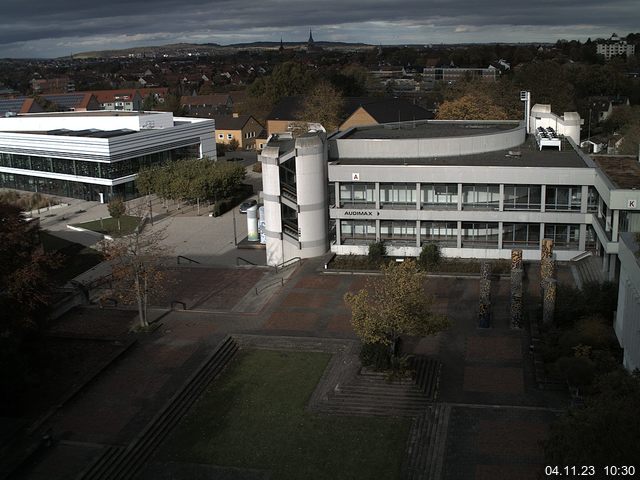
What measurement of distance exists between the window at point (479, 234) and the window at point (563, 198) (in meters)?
3.39

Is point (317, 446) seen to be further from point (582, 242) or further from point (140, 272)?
point (582, 242)

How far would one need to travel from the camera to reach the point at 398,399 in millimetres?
25125

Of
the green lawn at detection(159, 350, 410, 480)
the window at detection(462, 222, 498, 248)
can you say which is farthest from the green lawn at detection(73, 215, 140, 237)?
the green lawn at detection(159, 350, 410, 480)

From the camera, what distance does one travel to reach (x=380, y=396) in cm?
2534

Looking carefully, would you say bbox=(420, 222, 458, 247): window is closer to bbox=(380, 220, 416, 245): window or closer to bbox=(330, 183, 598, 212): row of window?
bbox=(380, 220, 416, 245): window

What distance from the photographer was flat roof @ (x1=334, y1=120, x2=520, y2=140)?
50.2m

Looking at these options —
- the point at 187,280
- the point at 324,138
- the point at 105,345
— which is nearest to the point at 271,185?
the point at 324,138

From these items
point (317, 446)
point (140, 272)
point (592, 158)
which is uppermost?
point (592, 158)

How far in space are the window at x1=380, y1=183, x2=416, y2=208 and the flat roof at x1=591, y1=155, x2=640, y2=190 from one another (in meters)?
10.8

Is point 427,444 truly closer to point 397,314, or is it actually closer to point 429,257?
point 397,314

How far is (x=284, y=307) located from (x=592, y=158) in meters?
22.0

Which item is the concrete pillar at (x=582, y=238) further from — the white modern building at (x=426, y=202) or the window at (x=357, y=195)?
the window at (x=357, y=195)

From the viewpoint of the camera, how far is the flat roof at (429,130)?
50.2 meters

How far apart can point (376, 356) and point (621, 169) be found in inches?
835
